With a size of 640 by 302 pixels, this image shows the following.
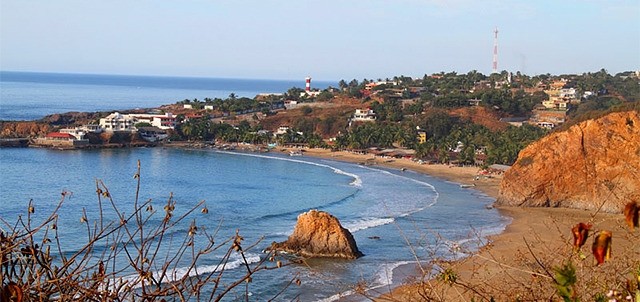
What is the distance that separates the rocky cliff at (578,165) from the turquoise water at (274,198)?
7.26 ft

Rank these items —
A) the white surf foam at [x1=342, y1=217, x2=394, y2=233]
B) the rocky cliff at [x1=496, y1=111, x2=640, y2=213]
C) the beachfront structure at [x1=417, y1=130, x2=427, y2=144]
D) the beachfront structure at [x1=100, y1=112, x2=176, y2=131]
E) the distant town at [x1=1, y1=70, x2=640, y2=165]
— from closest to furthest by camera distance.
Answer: the white surf foam at [x1=342, y1=217, x2=394, y2=233], the rocky cliff at [x1=496, y1=111, x2=640, y2=213], the distant town at [x1=1, y1=70, x2=640, y2=165], the beachfront structure at [x1=417, y1=130, x2=427, y2=144], the beachfront structure at [x1=100, y1=112, x2=176, y2=131]

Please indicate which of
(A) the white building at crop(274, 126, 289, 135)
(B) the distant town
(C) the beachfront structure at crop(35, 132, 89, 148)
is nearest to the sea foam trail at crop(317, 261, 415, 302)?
(B) the distant town

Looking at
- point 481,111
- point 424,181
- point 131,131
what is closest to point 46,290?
point 424,181

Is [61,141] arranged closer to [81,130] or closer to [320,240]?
[81,130]

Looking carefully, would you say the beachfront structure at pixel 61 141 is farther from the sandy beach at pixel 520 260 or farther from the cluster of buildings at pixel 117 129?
the sandy beach at pixel 520 260

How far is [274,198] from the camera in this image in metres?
37.3

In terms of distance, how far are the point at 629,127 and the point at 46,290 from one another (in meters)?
32.9

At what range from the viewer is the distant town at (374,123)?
192ft

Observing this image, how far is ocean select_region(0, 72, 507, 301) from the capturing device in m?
20.7

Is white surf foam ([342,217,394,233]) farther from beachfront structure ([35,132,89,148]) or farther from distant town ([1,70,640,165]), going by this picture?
beachfront structure ([35,132,89,148])

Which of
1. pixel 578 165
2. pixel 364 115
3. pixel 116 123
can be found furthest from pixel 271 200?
pixel 364 115

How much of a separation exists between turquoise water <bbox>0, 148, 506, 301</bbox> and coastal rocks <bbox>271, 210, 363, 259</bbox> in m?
0.63

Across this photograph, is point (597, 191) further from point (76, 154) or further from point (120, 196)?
point (76, 154)

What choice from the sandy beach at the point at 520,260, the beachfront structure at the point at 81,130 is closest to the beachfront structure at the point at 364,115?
the sandy beach at the point at 520,260
